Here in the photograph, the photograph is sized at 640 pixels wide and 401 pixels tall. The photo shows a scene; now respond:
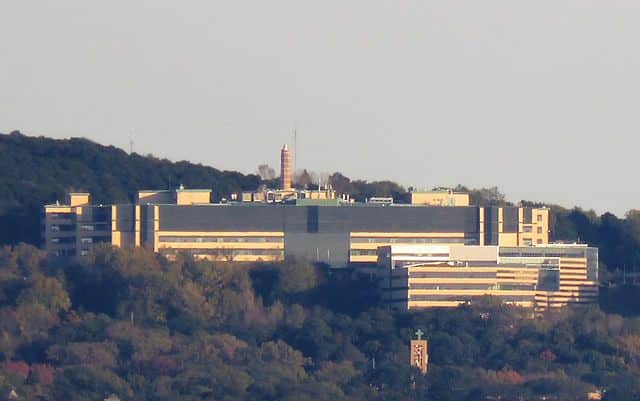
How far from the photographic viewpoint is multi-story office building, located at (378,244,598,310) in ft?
636

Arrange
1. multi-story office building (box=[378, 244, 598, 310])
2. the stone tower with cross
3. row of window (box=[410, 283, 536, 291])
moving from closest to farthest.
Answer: the stone tower with cross < multi-story office building (box=[378, 244, 598, 310]) < row of window (box=[410, 283, 536, 291])

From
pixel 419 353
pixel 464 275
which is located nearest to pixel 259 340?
pixel 419 353

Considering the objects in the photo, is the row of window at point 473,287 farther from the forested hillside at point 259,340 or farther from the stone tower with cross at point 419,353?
the stone tower with cross at point 419,353

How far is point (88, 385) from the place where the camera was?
A: 174875 mm

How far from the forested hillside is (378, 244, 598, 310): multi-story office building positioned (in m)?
1.49

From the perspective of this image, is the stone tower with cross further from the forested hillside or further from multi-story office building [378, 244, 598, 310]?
multi-story office building [378, 244, 598, 310]

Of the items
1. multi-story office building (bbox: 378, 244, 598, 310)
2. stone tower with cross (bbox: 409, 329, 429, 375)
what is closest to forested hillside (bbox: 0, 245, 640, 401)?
stone tower with cross (bbox: 409, 329, 429, 375)

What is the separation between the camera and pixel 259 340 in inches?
7421

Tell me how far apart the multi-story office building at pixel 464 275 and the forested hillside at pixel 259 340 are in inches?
58.6

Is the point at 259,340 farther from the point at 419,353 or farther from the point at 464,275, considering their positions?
the point at 464,275


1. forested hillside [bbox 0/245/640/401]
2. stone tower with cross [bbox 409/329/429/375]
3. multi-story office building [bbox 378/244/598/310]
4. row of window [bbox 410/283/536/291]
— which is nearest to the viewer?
forested hillside [bbox 0/245/640/401]

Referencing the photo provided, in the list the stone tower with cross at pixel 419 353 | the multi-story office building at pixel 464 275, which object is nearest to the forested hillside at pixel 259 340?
the stone tower with cross at pixel 419 353

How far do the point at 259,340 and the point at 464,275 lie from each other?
11.6m

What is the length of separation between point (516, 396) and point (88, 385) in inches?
715
